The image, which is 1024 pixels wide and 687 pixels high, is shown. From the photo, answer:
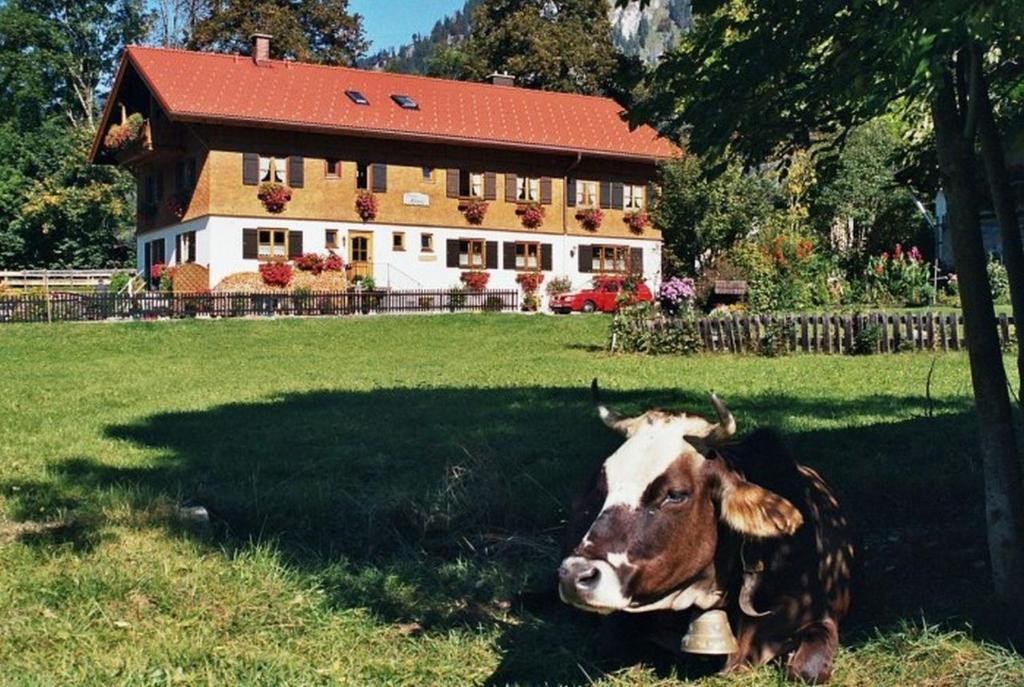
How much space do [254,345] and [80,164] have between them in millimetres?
36429

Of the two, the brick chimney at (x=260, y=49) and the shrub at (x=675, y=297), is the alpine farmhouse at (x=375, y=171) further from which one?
the shrub at (x=675, y=297)

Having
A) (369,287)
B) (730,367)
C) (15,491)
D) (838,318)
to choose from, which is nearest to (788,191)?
(369,287)

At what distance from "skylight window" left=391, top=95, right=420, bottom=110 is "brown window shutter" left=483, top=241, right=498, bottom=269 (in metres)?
6.24

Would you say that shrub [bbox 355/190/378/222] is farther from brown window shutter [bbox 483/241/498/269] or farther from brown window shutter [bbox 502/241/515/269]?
brown window shutter [bbox 502/241/515/269]

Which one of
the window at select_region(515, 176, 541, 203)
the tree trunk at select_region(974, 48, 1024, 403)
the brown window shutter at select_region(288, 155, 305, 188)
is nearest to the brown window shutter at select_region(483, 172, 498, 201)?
the window at select_region(515, 176, 541, 203)

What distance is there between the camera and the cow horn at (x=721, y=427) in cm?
383

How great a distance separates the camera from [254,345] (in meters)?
25.4

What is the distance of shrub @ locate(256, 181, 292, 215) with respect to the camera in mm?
41875

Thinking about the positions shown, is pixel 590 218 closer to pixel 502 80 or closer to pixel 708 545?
pixel 502 80

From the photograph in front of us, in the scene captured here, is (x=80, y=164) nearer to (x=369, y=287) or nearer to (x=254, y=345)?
(x=369, y=287)

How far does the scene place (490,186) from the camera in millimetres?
46906

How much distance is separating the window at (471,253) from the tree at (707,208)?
7199 millimetres

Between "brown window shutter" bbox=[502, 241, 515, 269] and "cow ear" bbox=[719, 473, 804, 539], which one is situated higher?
"brown window shutter" bbox=[502, 241, 515, 269]

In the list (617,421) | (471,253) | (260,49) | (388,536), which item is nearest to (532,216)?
(471,253)
